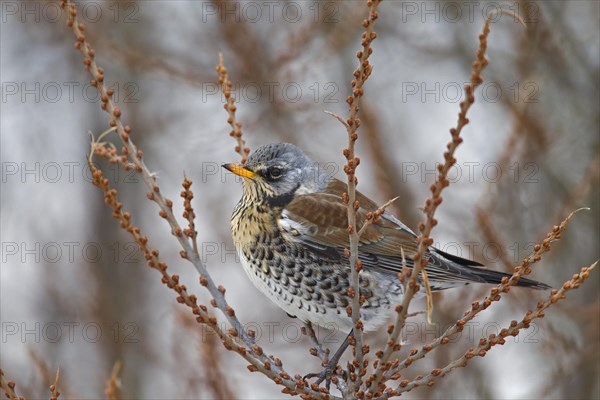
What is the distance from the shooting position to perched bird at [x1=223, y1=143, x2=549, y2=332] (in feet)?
14.0

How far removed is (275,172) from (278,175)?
0.13 feet

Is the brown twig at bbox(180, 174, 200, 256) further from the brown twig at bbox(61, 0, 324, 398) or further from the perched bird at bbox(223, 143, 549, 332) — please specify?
the perched bird at bbox(223, 143, 549, 332)

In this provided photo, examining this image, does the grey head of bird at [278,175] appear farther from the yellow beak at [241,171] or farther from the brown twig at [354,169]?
the brown twig at [354,169]

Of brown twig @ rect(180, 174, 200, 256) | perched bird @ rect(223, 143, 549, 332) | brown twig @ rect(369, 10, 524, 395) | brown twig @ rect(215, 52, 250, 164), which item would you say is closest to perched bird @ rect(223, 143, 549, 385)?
perched bird @ rect(223, 143, 549, 332)

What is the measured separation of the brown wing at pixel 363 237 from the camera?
14.3ft

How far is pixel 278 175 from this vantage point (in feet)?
14.9

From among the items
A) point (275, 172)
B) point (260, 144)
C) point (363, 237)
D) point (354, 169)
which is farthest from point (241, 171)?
point (260, 144)

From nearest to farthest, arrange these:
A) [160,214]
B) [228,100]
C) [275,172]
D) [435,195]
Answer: [435,195]
[160,214]
[228,100]
[275,172]

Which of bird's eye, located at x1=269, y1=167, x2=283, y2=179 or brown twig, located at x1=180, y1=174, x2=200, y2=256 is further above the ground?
bird's eye, located at x1=269, y1=167, x2=283, y2=179

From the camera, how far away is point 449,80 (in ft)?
31.4

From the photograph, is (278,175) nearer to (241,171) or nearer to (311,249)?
(241,171)

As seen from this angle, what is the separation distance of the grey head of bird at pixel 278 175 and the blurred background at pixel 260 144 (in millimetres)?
1104

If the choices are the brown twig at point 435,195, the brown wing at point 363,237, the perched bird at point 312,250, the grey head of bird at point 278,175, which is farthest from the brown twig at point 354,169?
the grey head of bird at point 278,175

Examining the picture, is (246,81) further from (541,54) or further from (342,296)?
(342,296)
